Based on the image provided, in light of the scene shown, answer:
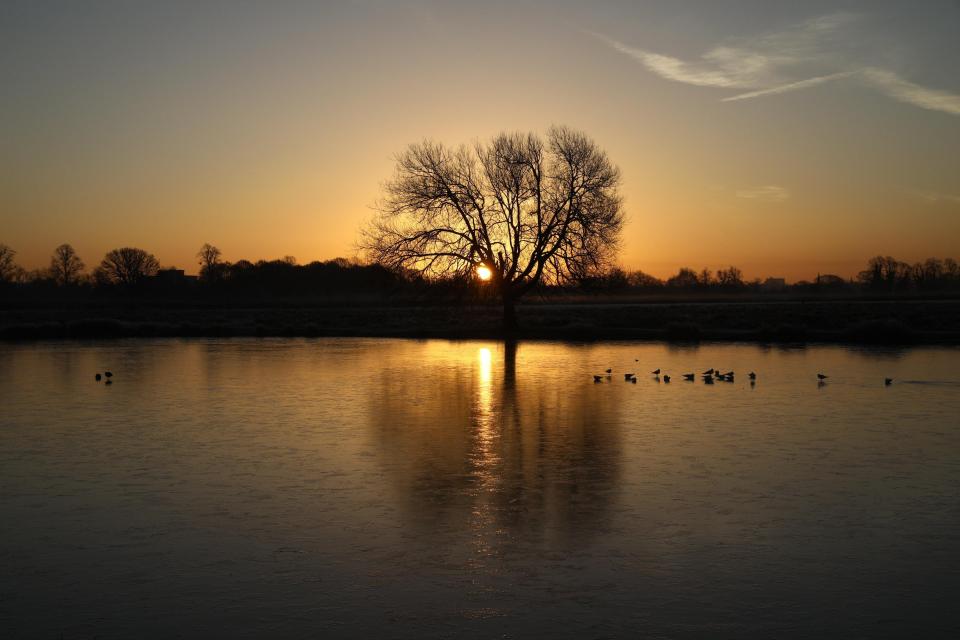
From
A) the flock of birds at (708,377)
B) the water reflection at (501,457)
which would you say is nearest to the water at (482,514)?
the water reflection at (501,457)

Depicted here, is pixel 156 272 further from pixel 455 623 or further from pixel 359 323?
pixel 455 623

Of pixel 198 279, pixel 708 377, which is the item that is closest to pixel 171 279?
pixel 198 279

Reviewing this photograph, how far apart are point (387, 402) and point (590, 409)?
3.68 meters

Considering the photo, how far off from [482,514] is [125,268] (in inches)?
5062

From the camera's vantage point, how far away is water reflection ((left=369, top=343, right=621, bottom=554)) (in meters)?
7.16

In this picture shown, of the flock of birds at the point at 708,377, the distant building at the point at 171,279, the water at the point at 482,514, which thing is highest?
the distant building at the point at 171,279

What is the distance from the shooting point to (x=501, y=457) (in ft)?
32.2

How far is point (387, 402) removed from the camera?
14.6 metres

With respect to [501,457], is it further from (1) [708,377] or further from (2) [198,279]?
(2) [198,279]

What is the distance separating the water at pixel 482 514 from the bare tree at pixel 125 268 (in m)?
116

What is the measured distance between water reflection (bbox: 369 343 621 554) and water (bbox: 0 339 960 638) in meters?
0.05

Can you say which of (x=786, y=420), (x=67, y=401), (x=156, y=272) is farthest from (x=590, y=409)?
(x=156, y=272)

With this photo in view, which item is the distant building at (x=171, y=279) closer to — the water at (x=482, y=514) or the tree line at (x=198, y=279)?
the tree line at (x=198, y=279)

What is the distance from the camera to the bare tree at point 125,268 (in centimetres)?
12231
